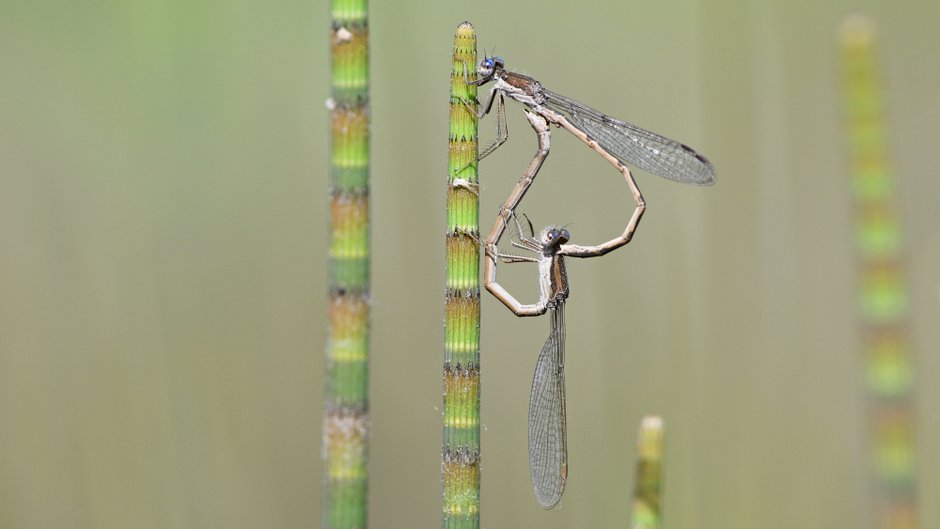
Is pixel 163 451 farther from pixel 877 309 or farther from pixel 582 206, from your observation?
pixel 877 309

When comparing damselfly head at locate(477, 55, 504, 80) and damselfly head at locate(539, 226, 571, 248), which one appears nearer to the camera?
damselfly head at locate(477, 55, 504, 80)

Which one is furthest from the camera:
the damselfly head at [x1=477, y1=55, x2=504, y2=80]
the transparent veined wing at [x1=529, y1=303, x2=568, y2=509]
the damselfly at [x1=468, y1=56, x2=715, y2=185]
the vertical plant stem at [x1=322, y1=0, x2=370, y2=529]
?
the damselfly at [x1=468, y1=56, x2=715, y2=185]

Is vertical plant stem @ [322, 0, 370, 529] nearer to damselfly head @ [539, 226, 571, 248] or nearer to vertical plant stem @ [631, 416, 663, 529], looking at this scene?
vertical plant stem @ [631, 416, 663, 529]

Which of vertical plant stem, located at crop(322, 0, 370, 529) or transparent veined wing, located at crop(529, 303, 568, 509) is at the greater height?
vertical plant stem, located at crop(322, 0, 370, 529)

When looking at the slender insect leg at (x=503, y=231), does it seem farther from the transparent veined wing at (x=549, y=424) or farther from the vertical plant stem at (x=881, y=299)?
the vertical plant stem at (x=881, y=299)

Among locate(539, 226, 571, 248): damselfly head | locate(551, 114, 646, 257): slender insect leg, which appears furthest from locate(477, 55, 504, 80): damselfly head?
locate(539, 226, 571, 248): damselfly head

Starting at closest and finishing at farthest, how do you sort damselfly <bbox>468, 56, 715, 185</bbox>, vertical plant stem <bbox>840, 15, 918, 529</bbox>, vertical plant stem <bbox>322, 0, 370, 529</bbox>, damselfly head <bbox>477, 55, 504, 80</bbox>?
vertical plant stem <bbox>322, 0, 370, 529</bbox> → vertical plant stem <bbox>840, 15, 918, 529</bbox> → damselfly head <bbox>477, 55, 504, 80</bbox> → damselfly <bbox>468, 56, 715, 185</bbox>

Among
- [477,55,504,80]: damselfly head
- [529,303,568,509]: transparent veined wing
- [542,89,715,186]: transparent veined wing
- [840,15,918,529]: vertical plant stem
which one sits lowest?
[529,303,568,509]: transparent veined wing

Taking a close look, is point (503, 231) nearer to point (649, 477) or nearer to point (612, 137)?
point (612, 137)
